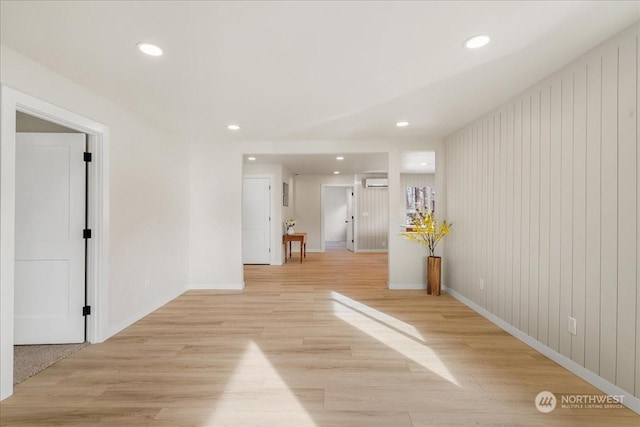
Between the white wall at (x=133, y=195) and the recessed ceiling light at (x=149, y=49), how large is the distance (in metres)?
0.89

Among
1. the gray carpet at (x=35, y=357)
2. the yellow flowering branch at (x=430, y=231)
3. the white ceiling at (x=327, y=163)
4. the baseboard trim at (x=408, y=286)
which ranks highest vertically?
the white ceiling at (x=327, y=163)

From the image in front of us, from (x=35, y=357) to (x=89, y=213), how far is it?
4.18 ft

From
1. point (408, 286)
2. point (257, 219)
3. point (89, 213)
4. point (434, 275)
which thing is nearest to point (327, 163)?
point (257, 219)

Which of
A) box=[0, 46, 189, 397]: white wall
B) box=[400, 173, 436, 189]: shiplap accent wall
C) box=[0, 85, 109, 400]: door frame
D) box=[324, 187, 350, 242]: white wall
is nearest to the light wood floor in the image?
box=[0, 85, 109, 400]: door frame

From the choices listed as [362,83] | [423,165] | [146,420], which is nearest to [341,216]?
[423,165]

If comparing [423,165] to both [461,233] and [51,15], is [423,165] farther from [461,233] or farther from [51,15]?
[51,15]

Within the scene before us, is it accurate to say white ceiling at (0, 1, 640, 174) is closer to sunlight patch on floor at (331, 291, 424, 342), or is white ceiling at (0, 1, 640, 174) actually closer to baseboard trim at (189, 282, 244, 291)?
sunlight patch on floor at (331, 291, 424, 342)

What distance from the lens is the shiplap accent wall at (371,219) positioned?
9609mm

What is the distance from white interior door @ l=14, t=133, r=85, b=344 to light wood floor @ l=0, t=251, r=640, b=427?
1.59ft

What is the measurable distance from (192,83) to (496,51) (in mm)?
2422

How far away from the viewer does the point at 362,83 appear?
2.70 metres

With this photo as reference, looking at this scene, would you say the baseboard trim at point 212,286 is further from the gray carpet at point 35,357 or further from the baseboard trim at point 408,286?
the baseboard trim at point 408,286

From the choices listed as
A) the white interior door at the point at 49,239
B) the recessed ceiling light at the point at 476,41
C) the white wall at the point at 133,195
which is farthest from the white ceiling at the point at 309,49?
the white interior door at the point at 49,239

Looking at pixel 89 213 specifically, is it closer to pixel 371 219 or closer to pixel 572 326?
pixel 572 326
